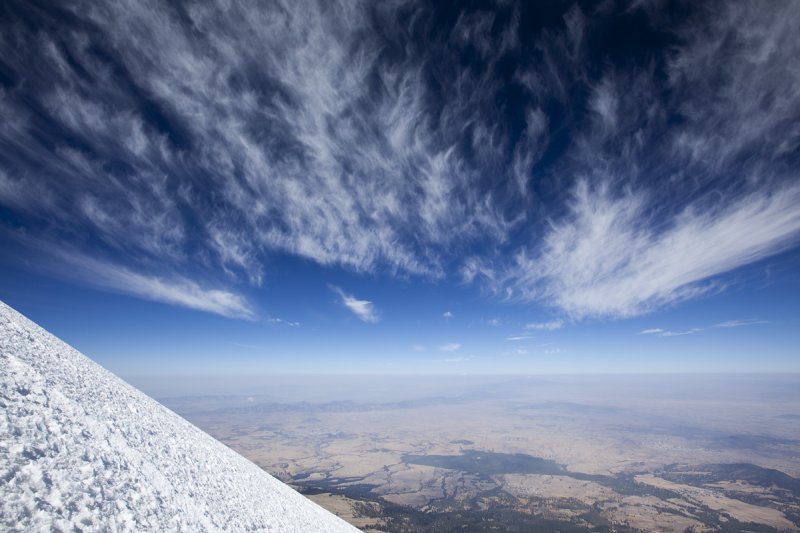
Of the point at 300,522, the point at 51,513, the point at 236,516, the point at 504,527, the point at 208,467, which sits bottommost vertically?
the point at 504,527

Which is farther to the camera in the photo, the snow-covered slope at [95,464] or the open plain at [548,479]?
the open plain at [548,479]

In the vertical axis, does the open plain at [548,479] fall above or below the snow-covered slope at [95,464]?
below

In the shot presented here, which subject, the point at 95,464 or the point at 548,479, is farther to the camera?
the point at 548,479

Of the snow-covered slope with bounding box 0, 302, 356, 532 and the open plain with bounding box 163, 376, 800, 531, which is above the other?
the snow-covered slope with bounding box 0, 302, 356, 532

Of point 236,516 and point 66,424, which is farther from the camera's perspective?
point 236,516

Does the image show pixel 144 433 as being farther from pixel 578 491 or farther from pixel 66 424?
pixel 578 491

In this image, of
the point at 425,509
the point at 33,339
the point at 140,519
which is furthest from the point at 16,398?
the point at 425,509

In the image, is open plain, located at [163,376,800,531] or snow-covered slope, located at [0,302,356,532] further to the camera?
open plain, located at [163,376,800,531]

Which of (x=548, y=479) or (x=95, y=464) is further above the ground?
(x=95, y=464)
